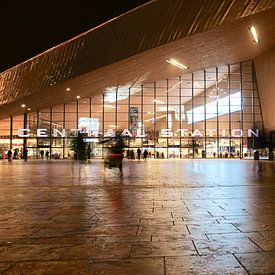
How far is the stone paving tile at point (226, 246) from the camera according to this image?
4.08m

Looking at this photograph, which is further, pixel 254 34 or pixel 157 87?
pixel 157 87

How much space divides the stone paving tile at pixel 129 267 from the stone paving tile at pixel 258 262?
34.6 inches

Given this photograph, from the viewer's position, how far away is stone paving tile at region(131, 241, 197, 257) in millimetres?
4020

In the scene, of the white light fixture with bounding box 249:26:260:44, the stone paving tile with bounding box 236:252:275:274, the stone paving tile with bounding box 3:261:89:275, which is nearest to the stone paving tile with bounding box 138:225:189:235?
the stone paving tile with bounding box 236:252:275:274

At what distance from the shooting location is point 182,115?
46156mm

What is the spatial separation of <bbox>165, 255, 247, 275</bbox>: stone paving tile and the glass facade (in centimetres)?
4132

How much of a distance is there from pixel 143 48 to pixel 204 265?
86.6 feet

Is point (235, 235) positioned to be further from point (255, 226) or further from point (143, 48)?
point (143, 48)

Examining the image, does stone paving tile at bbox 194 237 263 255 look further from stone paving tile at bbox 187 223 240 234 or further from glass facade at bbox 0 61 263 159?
glass facade at bbox 0 61 263 159

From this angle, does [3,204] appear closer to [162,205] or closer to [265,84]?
[162,205]

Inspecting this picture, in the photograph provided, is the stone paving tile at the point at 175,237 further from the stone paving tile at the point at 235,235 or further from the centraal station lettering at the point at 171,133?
the centraal station lettering at the point at 171,133

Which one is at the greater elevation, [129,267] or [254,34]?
[254,34]

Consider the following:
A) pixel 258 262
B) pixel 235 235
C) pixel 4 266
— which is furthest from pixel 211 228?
pixel 4 266

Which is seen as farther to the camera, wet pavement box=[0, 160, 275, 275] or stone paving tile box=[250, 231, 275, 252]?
stone paving tile box=[250, 231, 275, 252]
